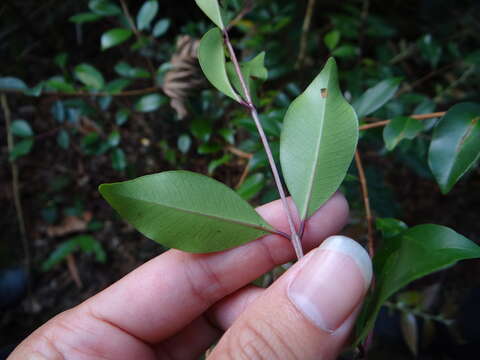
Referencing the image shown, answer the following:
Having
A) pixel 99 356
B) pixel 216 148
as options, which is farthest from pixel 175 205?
pixel 216 148

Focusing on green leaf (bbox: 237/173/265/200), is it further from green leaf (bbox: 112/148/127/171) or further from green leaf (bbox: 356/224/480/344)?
green leaf (bbox: 112/148/127/171)

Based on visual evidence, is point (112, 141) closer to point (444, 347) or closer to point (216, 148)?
point (216, 148)

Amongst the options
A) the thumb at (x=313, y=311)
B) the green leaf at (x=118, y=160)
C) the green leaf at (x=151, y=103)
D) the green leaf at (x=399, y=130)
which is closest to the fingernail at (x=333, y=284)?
the thumb at (x=313, y=311)

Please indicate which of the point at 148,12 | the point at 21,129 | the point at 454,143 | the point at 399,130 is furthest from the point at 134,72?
the point at 454,143

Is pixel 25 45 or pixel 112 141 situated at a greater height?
pixel 25 45

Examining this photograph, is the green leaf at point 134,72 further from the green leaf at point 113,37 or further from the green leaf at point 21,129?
the green leaf at point 21,129
